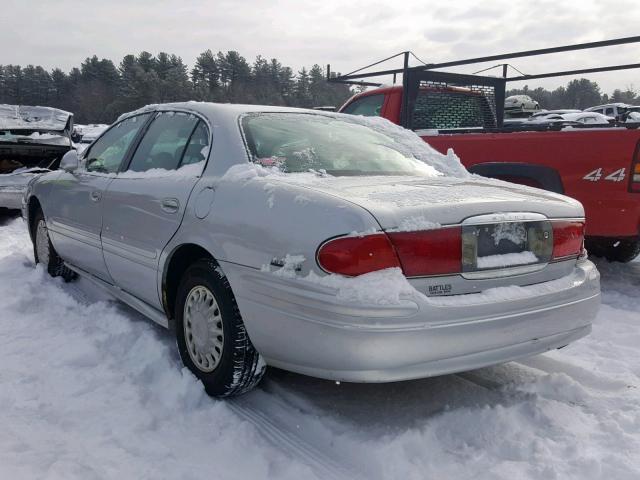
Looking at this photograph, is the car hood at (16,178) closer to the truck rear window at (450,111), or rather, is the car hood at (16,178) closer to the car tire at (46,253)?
the car tire at (46,253)

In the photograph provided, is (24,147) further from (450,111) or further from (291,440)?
(291,440)

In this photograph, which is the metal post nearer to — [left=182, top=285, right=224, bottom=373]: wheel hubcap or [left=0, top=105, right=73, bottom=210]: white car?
[left=182, top=285, right=224, bottom=373]: wheel hubcap

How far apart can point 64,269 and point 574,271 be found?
4111 mm

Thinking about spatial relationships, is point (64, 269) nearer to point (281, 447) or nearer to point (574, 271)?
point (281, 447)

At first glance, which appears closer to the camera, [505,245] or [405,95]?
[505,245]

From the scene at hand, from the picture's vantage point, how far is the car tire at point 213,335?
2.74 m

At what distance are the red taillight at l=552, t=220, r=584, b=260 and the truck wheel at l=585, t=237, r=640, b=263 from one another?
307cm

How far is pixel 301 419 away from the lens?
8.93ft

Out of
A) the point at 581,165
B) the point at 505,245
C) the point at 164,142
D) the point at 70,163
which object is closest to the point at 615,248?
the point at 581,165

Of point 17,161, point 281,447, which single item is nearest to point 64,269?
point 281,447

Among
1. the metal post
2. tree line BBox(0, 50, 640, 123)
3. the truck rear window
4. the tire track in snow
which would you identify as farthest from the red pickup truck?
tree line BBox(0, 50, 640, 123)

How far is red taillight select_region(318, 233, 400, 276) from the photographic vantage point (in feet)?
7.39

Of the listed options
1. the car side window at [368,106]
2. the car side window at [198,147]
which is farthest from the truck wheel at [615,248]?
the car side window at [198,147]

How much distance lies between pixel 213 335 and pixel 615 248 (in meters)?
4.68
